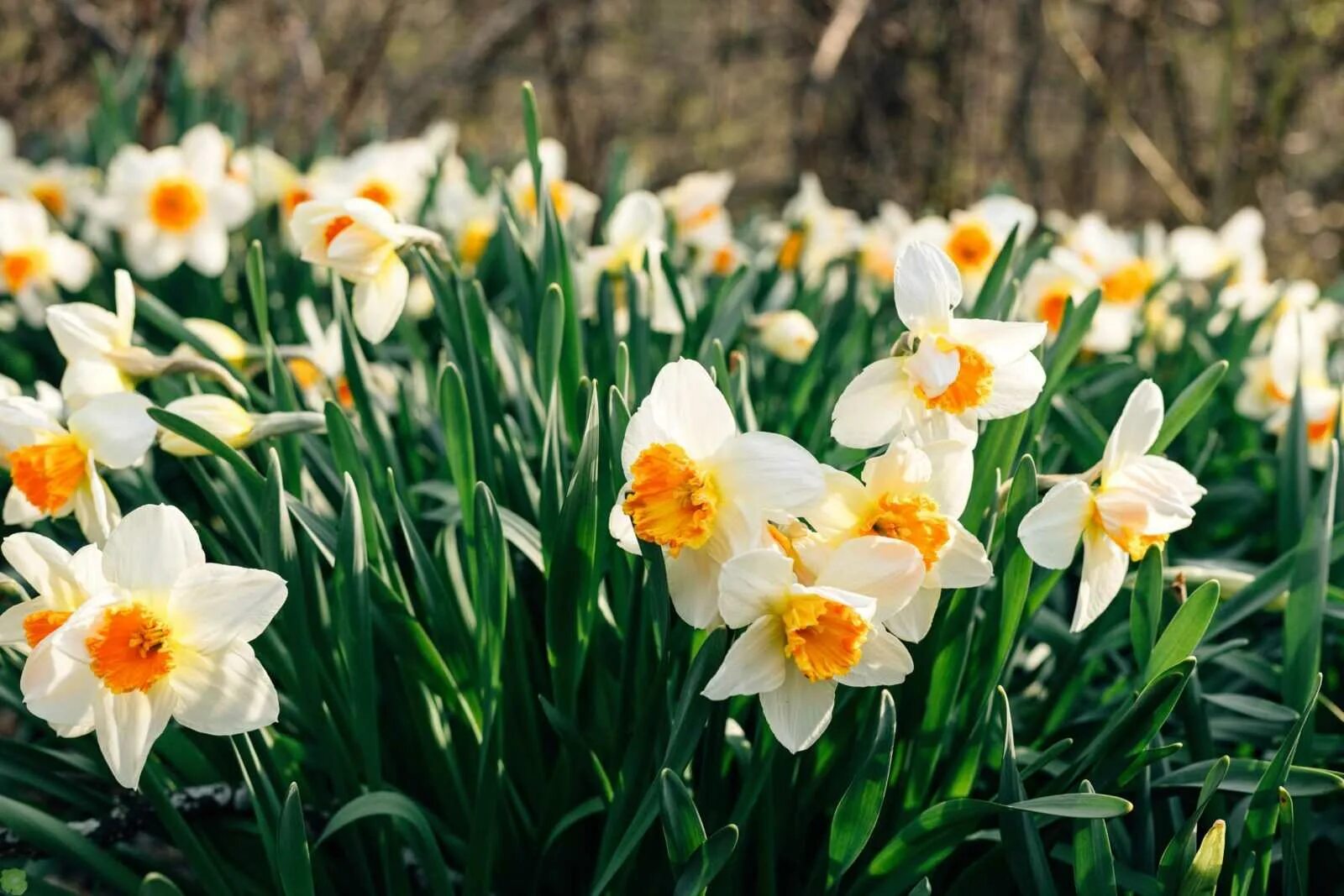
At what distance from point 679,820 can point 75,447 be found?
66cm

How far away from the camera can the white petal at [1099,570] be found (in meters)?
1.01

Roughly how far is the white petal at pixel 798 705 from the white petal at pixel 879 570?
0.30 feet

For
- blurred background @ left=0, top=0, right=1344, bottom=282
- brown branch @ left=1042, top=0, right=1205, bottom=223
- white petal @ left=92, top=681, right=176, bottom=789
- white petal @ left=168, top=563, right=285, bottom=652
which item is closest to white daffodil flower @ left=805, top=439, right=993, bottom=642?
white petal @ left=168, top=563, right=285, bottom=652

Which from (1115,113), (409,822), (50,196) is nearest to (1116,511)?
(409,822)

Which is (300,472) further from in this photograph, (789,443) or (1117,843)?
(1117,843)

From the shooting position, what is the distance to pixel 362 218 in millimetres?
1243

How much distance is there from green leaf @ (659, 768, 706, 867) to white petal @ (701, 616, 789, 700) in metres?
0.08

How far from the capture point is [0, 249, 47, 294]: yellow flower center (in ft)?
6.92

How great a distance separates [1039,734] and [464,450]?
2.24 ft

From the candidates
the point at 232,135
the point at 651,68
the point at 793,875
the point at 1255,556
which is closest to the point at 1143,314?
the point at 1255,556

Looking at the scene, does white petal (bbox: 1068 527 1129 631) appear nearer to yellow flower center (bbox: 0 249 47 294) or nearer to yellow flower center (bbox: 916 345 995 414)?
yellow flower center (bbox: 916 345 995 414)

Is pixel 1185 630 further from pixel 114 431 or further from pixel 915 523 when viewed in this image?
pixel 114 431

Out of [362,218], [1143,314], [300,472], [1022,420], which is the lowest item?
[1143,314]

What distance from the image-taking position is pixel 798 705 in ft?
3.03
